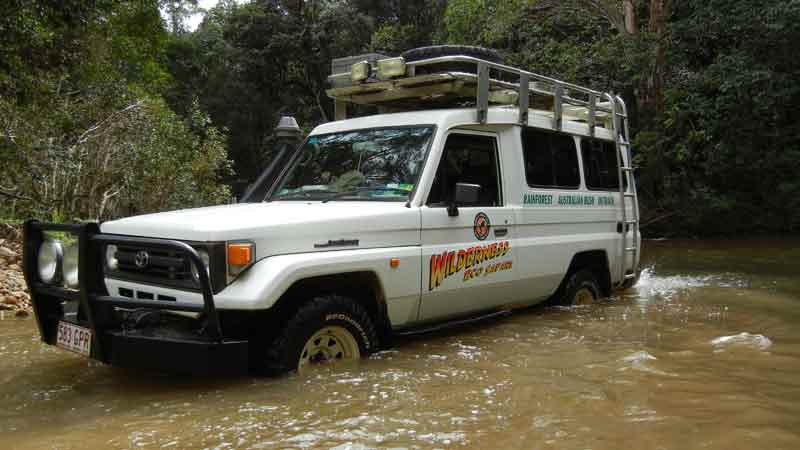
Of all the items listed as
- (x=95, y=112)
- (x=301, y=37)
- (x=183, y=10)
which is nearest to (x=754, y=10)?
(x=95, y=112)

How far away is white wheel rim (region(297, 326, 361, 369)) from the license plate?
1289 mm

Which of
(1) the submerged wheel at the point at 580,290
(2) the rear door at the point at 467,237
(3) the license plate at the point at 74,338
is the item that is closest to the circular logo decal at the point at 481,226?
(2) the rear door at the point at 467,237

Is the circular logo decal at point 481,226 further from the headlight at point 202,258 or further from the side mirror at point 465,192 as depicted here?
the headlight at point 202,258

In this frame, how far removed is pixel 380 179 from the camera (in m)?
5.07

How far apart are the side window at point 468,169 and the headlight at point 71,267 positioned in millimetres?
2428

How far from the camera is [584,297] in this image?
22.7 feet

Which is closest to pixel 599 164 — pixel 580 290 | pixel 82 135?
pixel 580 290

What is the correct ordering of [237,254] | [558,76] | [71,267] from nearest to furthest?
[237,254]
[71,267]
[558,76]

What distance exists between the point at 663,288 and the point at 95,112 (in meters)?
10.8

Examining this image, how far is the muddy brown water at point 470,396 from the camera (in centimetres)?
338

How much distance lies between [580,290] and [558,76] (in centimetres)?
1009

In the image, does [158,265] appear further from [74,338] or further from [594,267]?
[594,267]

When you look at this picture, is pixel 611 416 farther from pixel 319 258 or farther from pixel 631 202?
pixel 631 202

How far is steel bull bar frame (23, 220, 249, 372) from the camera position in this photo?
3.77 meters
